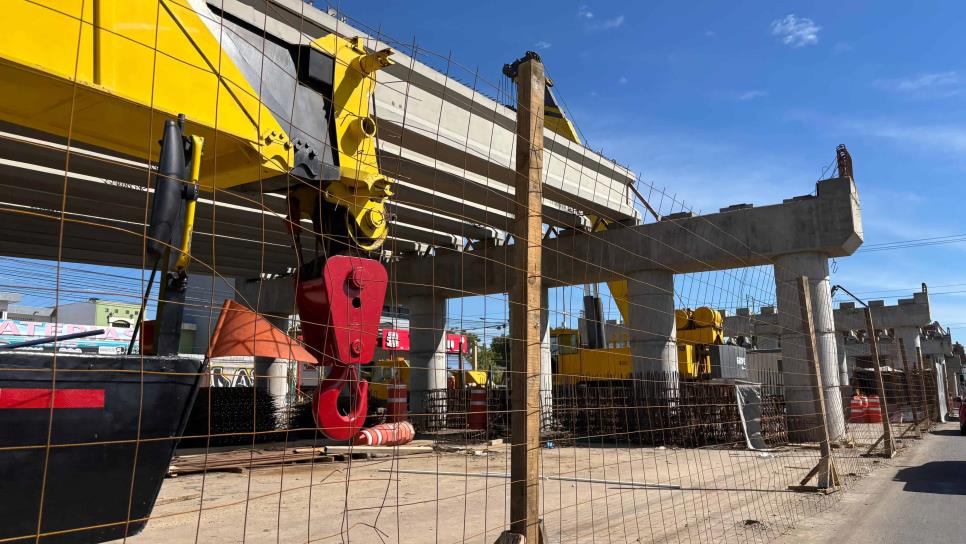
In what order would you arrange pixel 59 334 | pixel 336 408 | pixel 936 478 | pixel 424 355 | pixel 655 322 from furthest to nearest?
pixel 424 355 → pixel 655 322 → pixel 59 334 → pixel 936 478 → pixel 336 408

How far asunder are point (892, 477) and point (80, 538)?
10.9m

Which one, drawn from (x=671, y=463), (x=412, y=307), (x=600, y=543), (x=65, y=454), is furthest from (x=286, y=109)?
(x=412, y=307)

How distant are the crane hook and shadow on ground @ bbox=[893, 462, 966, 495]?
809 cm

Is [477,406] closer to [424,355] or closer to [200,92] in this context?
[424,355]

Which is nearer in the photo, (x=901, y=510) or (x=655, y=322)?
(x=901, y=510)

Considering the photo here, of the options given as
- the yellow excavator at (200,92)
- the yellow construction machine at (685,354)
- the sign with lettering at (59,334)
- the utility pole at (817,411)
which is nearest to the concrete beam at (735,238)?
the yellow construction machine at (685,354)

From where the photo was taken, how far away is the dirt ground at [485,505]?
618 centimetres

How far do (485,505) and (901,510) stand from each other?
16.7ft

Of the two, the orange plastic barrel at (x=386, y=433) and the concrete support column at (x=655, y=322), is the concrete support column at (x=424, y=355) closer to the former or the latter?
the concrete support column at (x=655, y=322)

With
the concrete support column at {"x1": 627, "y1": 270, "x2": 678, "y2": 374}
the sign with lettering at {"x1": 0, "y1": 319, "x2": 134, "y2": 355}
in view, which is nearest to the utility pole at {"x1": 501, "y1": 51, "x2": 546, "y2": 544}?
the sign with lettering at {"x1": 0, "y1": 319, "x2": 134, "y2": 355}

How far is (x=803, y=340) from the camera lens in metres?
13.6

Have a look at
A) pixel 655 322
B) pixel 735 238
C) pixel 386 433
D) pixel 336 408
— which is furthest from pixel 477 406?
pixel 336 408

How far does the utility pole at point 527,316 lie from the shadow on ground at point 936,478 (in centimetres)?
787

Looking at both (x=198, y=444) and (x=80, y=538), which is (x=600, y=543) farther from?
(x=198, y=444)
